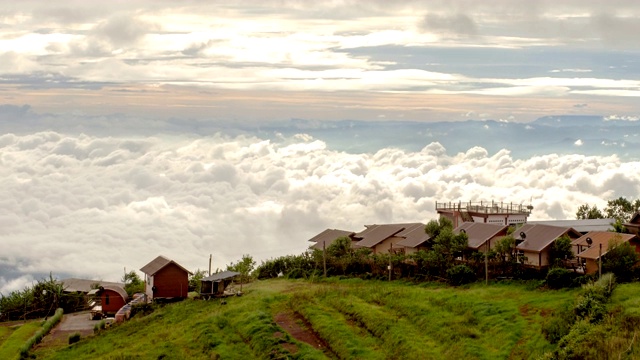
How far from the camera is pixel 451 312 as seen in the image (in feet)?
170

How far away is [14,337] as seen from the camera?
66.7 metres

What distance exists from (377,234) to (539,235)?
66.5 feet

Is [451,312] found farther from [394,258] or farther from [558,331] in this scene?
[394,258]

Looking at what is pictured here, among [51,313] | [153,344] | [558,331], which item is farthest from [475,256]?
[51,313]

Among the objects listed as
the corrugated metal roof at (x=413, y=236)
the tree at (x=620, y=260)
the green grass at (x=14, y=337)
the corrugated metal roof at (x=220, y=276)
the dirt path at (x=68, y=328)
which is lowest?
the green grass at (x=14, y=337)

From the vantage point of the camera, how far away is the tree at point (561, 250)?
6000 cm

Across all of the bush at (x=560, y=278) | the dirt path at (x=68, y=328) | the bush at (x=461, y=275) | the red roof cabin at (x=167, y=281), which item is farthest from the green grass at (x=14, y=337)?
the bush at (x=560, y=278)

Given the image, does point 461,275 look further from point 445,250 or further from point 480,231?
point 480,231

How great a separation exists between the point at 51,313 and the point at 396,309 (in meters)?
41.2

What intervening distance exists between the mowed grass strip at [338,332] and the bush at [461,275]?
11.4 metres

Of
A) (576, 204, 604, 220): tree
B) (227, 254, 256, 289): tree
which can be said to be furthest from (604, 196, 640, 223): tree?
(227, 254, 256, 289): tree

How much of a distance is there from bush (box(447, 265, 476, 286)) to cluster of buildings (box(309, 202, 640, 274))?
409 cm

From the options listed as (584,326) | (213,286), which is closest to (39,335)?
(213,286)

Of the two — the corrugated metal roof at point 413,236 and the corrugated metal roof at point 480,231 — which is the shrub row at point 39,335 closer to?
the corrugated metal roof at point 413,236
